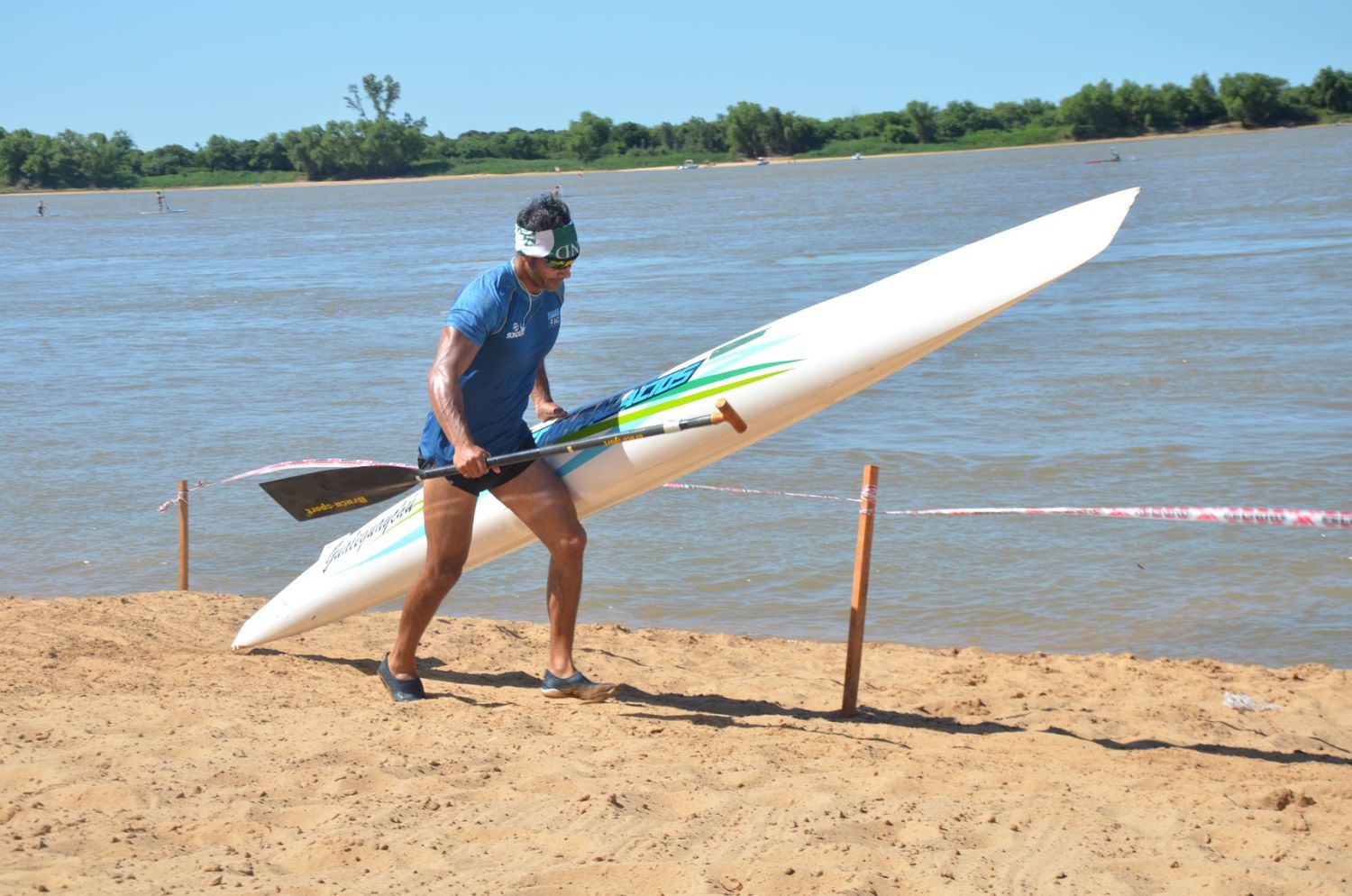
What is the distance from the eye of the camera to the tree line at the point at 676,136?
123938 millimetres

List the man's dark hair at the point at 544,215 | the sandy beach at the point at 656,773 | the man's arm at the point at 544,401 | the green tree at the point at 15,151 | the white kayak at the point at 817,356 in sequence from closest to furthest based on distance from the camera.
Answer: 1. the sandy beach at the point at 656,773
2. the man's dark hair at the point at 544,215
3. the white kayak at the point at 817,356
4. the man's arm at the point at 544,401
5. the green tree at the point at 15,151

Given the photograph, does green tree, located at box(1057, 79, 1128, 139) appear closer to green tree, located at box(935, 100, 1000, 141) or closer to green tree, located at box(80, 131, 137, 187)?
green tree, located at box(935, 100, 1000, 141)

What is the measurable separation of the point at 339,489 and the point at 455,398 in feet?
5.36

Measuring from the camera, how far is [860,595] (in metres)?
5.45

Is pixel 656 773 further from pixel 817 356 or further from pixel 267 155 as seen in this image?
pixel 267 155

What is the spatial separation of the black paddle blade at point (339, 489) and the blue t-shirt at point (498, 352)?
32.4 inches

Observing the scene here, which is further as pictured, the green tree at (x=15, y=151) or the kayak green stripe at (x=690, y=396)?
the green tree at (x=15, y=151)

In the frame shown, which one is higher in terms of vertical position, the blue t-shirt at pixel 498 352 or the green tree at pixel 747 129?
the green tree at pixel 747 129

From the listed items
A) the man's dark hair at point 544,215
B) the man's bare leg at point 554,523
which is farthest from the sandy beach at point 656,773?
the man's dark hair at point 544,215

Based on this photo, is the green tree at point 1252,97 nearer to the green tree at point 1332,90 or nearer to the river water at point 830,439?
the green tree at point 1332,90

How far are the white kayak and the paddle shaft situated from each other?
0.36ft

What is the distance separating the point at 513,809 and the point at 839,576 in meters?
4.70

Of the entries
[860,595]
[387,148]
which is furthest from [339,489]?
[387,148]

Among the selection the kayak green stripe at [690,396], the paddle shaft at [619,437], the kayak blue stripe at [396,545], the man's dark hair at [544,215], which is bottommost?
the kayak blue stripe at [396,545]
